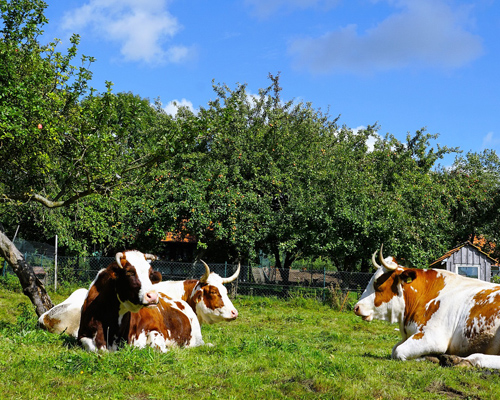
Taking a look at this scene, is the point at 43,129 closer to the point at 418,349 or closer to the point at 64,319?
the point at 64,319

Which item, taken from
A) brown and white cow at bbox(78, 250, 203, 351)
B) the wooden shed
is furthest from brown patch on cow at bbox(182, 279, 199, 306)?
the wooden shed

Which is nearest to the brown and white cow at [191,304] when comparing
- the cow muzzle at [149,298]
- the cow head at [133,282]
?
the cow head at [133,282]

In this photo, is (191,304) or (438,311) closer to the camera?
(438,311)

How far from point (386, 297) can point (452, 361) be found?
→ 1585 millimetres

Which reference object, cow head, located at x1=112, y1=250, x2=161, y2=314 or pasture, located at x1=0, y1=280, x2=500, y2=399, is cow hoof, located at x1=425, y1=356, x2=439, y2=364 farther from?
cow head, located at x1=112, y1=250, x2=161, y2=314

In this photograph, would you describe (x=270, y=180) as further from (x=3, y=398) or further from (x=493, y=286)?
(x=3, y=398)

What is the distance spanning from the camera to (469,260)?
19531mm

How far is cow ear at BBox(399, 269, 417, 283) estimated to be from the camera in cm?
742

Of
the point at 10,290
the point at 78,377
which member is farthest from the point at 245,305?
the point at 78,377

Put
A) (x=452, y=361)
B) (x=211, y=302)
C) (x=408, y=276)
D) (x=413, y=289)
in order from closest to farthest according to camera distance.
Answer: (x=452, y=361) < (x=413, y=289) < (x=408, y=276) < (x=211, y=302)

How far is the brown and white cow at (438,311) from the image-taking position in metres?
6.18

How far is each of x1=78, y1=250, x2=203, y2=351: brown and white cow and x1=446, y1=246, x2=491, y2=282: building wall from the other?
49.2ft

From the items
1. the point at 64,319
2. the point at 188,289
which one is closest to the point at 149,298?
the point at 64,319

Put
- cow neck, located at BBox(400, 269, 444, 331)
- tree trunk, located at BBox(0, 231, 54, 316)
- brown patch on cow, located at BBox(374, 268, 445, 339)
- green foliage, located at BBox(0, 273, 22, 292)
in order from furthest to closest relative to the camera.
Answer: green foliage, located at BBox(0, 273, 22, 292) < tree trunk, located at BBox(0, 231, 54, 316) < brown patch on cow, located at BBox(374, 268, 445, 339) < cow neck, located at BBox(400, 269, 444, 331)
